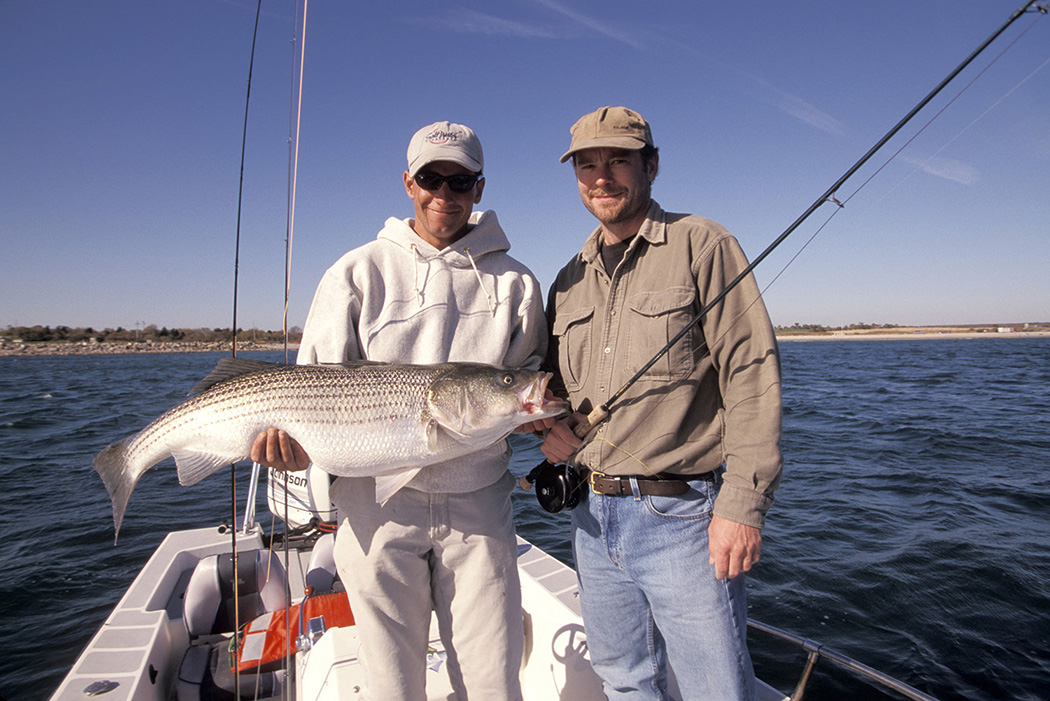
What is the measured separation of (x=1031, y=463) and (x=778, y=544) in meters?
8.69

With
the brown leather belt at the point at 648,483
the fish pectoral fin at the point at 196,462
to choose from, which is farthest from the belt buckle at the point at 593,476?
the fish pectoral fin at the point at 196,462

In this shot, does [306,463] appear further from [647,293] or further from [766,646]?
[766,646]

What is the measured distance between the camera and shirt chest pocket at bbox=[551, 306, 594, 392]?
3.11m

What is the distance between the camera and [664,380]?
9.05ft

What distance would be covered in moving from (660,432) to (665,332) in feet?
1.61

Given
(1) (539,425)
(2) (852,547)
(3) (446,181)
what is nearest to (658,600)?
(1) (539,425)

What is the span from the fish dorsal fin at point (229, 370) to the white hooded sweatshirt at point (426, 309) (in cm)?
33

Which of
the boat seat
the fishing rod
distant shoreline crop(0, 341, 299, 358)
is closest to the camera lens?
the fishing rod

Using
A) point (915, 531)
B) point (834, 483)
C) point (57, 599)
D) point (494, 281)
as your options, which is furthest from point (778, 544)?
point (57, 599)

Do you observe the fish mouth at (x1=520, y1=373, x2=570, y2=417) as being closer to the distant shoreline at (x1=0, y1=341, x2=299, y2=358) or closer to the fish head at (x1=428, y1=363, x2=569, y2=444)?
the fish head at (x1=428, y1=363, x2=569, y2=444)

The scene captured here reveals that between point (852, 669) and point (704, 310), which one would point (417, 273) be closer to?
point (704, 310)

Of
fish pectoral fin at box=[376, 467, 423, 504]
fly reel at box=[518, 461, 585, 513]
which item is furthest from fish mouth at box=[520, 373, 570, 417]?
fish pectoral fin at box=[376, 467, 423, 504]

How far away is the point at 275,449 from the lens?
2959 millimetres

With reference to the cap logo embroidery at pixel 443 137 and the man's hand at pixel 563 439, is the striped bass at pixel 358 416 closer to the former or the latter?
the man's hand at pixel 563 439
